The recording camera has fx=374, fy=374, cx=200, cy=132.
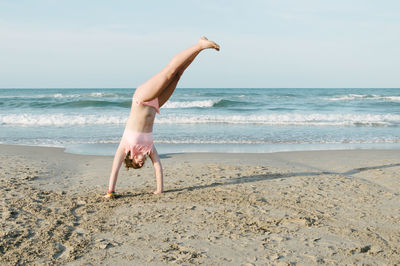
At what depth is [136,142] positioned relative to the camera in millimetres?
4707

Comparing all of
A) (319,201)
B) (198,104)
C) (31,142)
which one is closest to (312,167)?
(319,201)

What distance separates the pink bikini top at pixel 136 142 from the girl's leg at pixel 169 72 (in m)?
0.48

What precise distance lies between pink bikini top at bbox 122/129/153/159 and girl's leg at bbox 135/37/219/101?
0.48 meters

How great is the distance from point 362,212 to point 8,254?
3.68m

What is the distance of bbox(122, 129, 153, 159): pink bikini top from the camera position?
470 centimetres

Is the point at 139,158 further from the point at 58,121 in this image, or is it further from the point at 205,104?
the point at 205,104

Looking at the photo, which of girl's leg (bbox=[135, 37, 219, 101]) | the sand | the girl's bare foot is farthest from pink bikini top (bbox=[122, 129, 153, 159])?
the girl's bare foot

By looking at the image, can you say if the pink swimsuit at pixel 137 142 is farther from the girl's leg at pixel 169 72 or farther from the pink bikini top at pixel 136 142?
the girl's leg at pixel 169 72

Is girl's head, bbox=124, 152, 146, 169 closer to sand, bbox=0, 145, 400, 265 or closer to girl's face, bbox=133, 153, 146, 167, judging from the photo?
girl's face, bbox=133, 153, 146, 167

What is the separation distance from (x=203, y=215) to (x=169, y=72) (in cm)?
166

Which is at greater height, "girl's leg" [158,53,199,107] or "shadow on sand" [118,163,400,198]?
"girl's leg" [158,53,199,107]

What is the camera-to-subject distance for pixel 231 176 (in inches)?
240

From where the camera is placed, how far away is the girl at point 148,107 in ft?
14.0

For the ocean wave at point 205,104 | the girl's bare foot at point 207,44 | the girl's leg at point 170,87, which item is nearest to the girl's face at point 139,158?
the girl's leg at point 170,87
